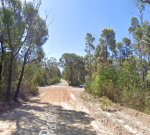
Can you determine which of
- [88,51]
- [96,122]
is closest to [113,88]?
[96,122]

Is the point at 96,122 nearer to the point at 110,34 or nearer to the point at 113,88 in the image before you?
the point at 113,88

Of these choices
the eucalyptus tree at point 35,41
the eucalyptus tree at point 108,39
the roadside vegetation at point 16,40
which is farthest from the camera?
the eucalyptus tree at point 108,39

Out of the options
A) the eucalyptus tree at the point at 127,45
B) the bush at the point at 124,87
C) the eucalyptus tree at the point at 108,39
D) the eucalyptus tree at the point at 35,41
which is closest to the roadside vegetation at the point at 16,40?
the eucalyptus tree at the point at 35,41

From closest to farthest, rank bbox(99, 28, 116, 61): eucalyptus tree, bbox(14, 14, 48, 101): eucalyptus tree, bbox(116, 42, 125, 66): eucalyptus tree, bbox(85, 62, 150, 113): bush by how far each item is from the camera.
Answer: bbox(85, 62, 150, 113): bush → bbox(14, 14, 48, 101): eucalyptus tree → bbox(99, 28, 116, 61): eucalyptus tree → bbox(116, 42, 125, 66): eucalyptus tree

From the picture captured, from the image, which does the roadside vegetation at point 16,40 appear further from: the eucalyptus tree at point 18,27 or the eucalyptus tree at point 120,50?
the eucalyptus tree at point 120,50

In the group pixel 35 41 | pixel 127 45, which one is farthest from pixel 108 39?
pixel 35 41

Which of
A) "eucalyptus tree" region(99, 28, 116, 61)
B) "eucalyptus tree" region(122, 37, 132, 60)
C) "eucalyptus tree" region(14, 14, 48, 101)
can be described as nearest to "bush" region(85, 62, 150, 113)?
"eucalyptus tree" region(14, 14, 48, 101)

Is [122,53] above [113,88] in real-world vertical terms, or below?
above

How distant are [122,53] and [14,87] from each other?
3473 cm

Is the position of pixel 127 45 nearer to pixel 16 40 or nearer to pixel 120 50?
pixel 120 50

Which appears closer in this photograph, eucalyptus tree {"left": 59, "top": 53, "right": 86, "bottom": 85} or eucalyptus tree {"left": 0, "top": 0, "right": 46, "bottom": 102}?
eucalyptus tree {"left": 0, "top": 0, "right": 46, "bottom": 102}

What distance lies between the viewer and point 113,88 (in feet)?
35.1

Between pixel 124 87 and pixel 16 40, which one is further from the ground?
pixel 16 40

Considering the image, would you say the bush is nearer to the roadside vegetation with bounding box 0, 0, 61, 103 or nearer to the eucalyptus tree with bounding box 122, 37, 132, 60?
the roadside vegetation with bounding box 0, 0, 61, 103
